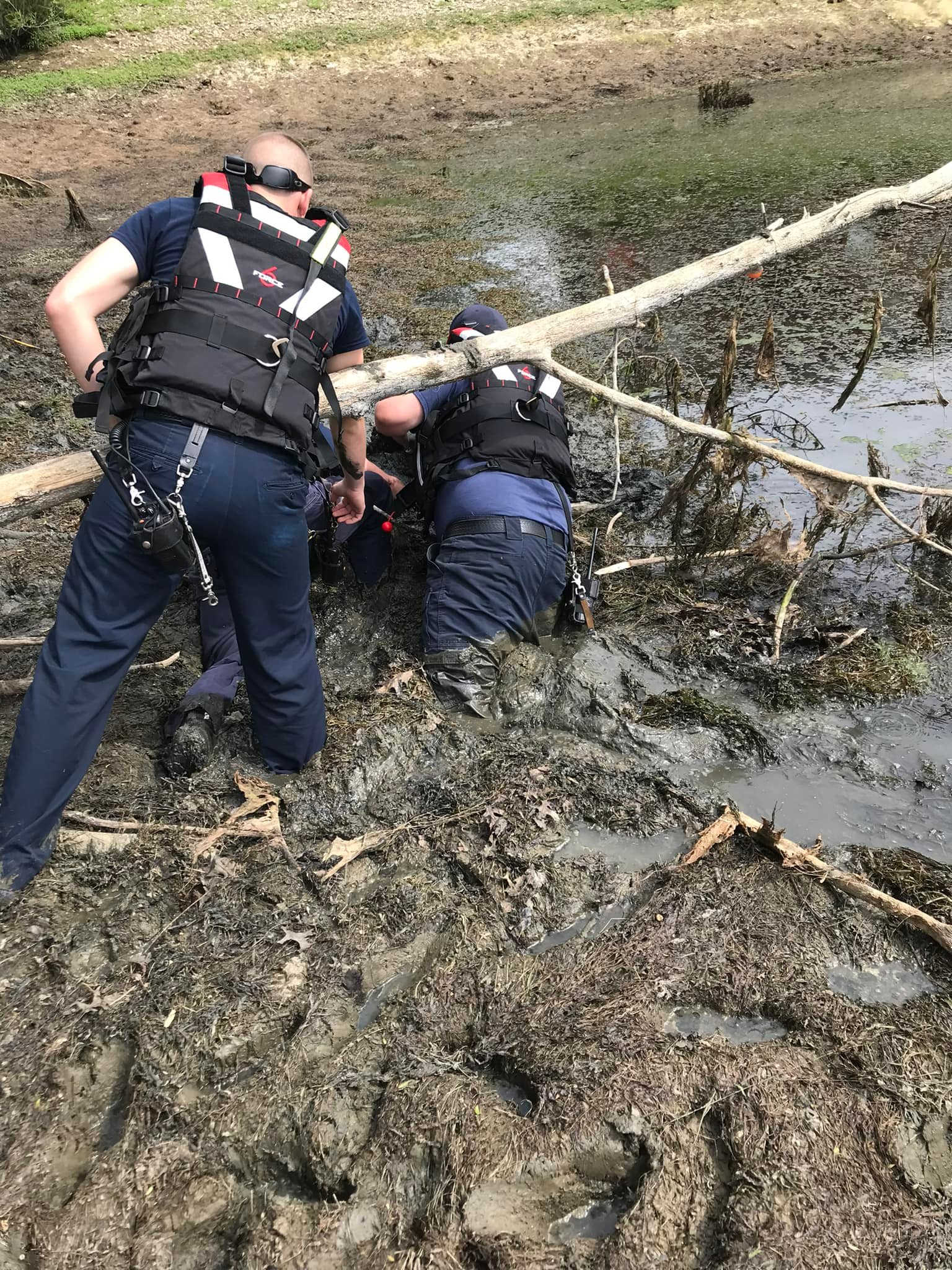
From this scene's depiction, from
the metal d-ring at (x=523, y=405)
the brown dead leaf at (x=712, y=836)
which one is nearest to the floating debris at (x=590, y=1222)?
the brown dead leaf at (x=712, y=836)

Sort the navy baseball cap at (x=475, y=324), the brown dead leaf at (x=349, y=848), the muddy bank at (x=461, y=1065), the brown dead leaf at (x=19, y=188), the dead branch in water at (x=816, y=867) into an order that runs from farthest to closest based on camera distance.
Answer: the brown dead leaf at (x=19, y=188)
the navy baseball cap at (x=475, y=324)
the brown dead leaf at (x=349, y=848)
the dead branch in water at (x=816, y=867)
the muddy bank at (x=461, y=1065)

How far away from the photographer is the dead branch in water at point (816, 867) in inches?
106

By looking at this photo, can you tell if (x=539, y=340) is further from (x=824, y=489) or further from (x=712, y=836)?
(x=712, y=836)

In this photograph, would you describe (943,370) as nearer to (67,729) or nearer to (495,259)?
(495,259)

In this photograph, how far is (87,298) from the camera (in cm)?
273

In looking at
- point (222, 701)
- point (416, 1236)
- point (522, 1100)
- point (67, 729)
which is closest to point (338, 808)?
point (222, 701)

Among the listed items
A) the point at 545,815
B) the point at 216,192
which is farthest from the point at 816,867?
the point at 216,192

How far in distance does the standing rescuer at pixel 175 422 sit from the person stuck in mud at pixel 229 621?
1.42 feet

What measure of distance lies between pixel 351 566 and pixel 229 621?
86 centimetres

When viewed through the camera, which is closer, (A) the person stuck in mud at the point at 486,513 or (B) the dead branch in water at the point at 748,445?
(A) the person stuck in mud at the point at 486,513

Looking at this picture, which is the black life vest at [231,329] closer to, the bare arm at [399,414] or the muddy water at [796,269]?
the bare arm at [399,414]

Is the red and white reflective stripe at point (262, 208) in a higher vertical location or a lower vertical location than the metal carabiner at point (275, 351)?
higher

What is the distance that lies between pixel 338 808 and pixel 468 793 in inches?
21.1

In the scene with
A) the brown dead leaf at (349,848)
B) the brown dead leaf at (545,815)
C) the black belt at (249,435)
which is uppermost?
the black belt at (249,435)
